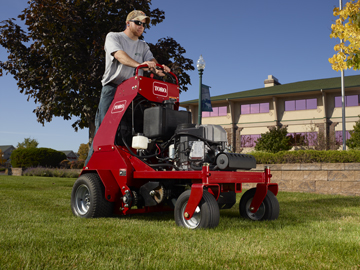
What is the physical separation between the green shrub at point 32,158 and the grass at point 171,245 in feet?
81.4

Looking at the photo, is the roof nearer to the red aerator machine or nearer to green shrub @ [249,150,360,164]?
green shrub @ [249,150,360,164]

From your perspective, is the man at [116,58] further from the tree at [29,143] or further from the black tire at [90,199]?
the tree at [29,143]

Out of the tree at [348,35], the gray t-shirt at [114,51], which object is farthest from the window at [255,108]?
the gray t-shirt at [114,51]

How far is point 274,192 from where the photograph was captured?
4.82 metres

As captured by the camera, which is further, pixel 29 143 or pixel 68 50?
pixel 29 143

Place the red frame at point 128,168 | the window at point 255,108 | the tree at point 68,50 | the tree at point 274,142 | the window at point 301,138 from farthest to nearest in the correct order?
the window at point 255,108
the window at point 301,138
the tree at point 274,142
the tree at point 68,50
the red frame at point 128,168

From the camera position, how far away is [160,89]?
5.06m

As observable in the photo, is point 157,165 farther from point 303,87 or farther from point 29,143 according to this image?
point 29,143

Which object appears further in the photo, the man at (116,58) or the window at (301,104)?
the window at (301,104)

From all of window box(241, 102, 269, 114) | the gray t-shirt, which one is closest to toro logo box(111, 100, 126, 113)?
the gray t-shirt

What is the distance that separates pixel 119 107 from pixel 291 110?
28953 millimetres

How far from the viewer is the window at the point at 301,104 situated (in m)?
30.9

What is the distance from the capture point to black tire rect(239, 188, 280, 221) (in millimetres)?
4608

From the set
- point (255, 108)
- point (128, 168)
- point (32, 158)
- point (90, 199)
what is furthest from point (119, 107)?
point (255, 108)
